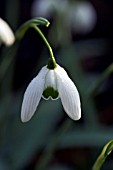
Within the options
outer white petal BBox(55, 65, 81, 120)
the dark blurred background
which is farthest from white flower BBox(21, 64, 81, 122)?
the dark blurred background

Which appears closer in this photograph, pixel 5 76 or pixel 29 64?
pixel 5 76

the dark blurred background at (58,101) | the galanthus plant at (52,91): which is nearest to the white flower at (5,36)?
the galanthus plant at (52,91)

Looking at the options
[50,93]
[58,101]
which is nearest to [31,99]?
[50,93]

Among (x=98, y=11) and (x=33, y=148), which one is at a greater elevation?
(x=98, y=11)

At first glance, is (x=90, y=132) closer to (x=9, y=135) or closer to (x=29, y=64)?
(x=9, y=135)

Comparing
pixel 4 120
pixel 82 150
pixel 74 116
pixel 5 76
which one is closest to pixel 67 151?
pixel 82 150

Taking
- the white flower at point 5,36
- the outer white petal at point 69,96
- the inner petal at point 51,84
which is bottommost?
the outer white petal at point 69,96

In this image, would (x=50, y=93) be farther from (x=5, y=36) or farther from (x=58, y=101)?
(x=58, y=101)

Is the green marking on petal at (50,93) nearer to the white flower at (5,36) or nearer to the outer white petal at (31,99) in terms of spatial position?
the outer white petal at (31,99)
